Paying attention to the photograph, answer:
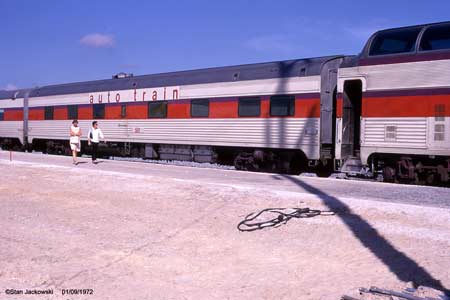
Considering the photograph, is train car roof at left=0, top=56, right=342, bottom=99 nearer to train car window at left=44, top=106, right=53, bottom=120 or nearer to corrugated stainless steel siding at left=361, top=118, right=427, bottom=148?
train car window at left=44, top=106, right=53, bottom=120

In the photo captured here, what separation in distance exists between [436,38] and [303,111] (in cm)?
440

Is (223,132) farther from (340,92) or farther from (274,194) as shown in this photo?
(274,194)

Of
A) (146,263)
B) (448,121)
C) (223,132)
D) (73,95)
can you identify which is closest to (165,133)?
(223,132)

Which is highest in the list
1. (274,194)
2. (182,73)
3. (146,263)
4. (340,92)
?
(182,73)

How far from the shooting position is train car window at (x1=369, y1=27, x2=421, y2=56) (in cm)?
→ 1297

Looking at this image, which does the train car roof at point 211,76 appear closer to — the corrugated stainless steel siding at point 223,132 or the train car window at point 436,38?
the corrugated stainless steel siding at point 223,132

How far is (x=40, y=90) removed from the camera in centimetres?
2823

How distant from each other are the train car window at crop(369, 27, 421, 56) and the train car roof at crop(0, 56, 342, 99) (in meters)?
1.87

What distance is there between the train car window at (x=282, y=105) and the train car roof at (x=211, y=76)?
0.71m

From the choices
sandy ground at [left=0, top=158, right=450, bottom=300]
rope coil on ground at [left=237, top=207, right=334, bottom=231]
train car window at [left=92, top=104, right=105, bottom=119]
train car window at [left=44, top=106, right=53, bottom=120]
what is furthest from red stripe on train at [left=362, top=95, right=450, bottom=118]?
train car window at [left=44, top=106, right=53, bottom=120]

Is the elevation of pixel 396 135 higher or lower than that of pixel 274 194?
higher

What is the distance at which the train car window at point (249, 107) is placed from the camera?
1684cm

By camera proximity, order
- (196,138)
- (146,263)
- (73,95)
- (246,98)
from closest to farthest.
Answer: (146,263) < (246,98) < (196,138) < (73,95)

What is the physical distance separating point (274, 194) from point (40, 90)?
70.5ft
